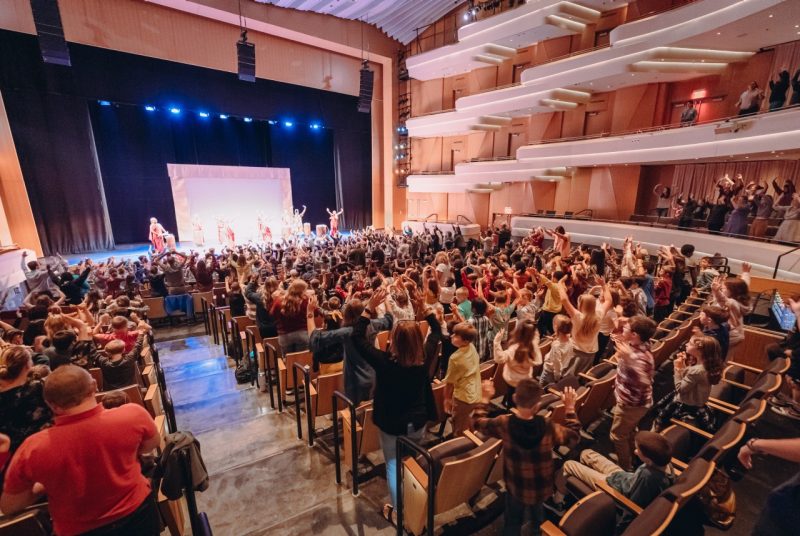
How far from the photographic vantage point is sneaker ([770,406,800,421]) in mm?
3484

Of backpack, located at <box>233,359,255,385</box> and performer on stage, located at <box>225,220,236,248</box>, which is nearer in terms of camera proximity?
backpack, located at <box>233,359,255,385</box>

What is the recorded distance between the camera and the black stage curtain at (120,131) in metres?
11.4

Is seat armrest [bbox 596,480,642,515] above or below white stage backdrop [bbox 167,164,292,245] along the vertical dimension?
below

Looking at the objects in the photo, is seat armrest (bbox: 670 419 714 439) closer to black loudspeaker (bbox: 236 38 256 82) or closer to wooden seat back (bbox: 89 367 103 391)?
wooden seat back (bbox: 89 367 103 391)

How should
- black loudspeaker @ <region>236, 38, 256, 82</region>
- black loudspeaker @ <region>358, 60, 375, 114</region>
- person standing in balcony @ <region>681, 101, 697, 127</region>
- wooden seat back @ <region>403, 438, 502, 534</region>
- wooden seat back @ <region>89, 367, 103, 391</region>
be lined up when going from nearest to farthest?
wooden seat back @ <region>403, 438, 502, 534</region> → wooden seat back @ <region>89, 367, 103, 391</region> → person standing in balcony @ <region>681, 101, 697, 127</region> → black loudspeaker @ <region>236, 38, 256, 82</region> → black loudspeaker @ <region>358, 60, 375, 114</region>

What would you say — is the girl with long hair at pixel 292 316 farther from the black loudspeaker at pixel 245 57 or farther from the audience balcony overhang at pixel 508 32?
the audience balcony overhang at pixel 508 32

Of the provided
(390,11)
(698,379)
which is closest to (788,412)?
(698,379)

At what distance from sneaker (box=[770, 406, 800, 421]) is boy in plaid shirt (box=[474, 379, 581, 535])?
10.2 ft

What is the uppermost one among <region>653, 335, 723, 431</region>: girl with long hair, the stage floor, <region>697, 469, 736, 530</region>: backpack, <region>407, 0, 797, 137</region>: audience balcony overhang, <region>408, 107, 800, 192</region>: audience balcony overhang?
<region>407, 0, 797, 137</region>: audience balcony overhang

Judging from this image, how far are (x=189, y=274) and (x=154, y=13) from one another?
35.1ft

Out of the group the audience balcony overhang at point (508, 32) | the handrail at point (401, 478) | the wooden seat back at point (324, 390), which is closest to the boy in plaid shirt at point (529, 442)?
the handrail at point (401, 478)

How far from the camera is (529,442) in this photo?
190cm

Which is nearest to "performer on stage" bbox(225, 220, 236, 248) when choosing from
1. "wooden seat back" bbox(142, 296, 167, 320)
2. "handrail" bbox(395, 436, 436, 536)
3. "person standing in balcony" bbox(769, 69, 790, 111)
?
"wooden seat back" bbox(142, 296, 167, 320)

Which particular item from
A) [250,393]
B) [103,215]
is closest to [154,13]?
[103,215]
